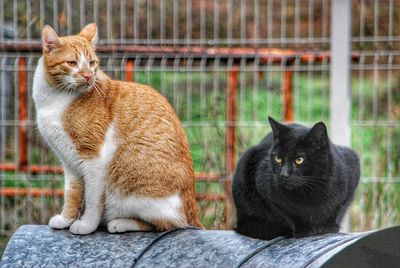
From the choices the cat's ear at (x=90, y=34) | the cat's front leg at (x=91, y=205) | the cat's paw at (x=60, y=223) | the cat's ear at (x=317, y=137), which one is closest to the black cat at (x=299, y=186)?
the cat's ear at (x=317, y=137)

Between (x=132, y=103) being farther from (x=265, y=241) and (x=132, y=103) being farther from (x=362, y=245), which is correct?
(x=362, y=245)

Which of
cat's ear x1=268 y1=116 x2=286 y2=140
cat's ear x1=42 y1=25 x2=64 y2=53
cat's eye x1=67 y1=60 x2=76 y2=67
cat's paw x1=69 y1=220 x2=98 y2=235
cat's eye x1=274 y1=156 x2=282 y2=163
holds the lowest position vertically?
cat's paw x1=69 y1=220 x2=98 y2=235

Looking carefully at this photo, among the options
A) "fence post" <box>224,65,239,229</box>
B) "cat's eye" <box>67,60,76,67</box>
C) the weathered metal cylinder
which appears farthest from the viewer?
"fence post" <box>224,65,239,229</box>

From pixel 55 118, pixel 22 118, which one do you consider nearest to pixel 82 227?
pixel 55 118

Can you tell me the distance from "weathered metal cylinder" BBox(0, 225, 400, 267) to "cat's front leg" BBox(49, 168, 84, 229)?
4 centimetres

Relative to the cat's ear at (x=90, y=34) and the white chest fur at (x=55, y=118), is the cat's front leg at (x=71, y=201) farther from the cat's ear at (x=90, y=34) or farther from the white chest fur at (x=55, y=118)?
the cat's ear at (x=90, y=34)

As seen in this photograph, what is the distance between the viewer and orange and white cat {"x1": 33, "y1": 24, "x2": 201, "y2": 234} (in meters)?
3.25

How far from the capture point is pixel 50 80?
129 inches

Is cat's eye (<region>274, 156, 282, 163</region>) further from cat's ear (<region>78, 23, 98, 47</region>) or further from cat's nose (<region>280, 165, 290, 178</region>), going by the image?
cat's ear (<region>78, 23, 98, 47</region>)

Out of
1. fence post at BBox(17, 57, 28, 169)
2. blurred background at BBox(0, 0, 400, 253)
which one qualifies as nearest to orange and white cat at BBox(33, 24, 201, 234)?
blurred background at BBox(0, 0, 400, 253)

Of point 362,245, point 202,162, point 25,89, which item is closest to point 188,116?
point 202,162

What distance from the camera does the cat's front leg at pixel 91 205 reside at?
3260 mm

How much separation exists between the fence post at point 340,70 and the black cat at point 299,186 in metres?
2.22

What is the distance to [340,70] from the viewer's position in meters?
5.47
